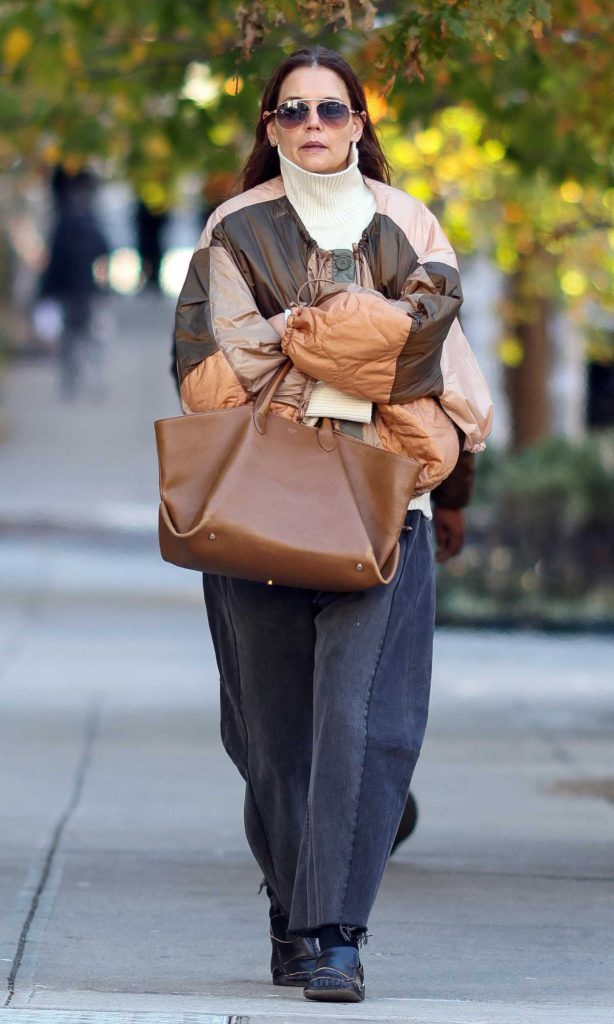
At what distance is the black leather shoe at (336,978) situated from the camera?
3939 millimetres

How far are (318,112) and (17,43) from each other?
16.2 feet

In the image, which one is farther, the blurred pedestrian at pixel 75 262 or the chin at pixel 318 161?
the blurred pedestrian at pixel 75 262

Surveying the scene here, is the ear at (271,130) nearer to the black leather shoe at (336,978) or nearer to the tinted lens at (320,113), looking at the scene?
the tinted lens at (320,113)

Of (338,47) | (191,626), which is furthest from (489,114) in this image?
(191,626)

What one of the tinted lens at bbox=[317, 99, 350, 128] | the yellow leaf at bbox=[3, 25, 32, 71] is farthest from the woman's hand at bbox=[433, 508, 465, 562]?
the yellow leaf at bbox=[3, 25, 32, 71]

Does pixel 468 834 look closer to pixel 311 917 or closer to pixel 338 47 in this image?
pixel 311 917

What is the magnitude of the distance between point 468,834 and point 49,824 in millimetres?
1348

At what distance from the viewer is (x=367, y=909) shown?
3.96 m

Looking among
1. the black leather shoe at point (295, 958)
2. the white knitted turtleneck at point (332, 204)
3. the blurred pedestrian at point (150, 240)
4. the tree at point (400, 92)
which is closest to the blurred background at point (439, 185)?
the tree at point (400, 92)

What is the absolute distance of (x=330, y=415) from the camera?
13.1ft

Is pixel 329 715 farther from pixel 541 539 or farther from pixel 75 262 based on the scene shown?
pixel 75 262

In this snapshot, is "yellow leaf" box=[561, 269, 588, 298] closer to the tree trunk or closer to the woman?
the tree trunk

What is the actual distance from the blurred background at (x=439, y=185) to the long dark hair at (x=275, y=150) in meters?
0.86

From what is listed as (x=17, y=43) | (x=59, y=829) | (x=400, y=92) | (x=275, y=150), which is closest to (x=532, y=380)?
(x=17, y=43)
